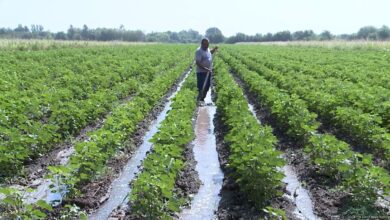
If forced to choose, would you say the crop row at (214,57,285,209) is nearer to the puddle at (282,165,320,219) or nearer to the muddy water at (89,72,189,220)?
the puddle at (282,165,320,219)

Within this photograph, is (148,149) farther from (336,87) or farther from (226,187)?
(336,87)

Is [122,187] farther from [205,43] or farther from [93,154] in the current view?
[205,43]

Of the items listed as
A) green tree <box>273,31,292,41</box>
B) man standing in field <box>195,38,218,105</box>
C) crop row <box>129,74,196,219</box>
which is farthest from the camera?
green tree <box>273,31,292,41</box>

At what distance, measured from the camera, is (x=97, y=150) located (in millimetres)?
Answer: 6395

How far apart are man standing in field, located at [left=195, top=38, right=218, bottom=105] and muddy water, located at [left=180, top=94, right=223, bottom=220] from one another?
7.13ft

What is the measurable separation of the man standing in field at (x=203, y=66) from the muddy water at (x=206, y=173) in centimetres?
217

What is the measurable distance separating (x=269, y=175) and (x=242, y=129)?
1.63 metres

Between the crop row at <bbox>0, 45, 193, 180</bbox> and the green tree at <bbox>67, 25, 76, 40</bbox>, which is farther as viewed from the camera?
the green tree at <bbox>67, 25, 76, 40</bbox>

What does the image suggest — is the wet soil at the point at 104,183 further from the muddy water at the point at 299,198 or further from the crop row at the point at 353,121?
the crop row at the point at 353,121

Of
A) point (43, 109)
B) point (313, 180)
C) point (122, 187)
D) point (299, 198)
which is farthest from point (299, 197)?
point (43, 109)

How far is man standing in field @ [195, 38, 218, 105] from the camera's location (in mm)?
13570

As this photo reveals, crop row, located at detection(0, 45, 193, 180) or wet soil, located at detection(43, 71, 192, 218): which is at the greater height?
crop row, located at detection(0, 45, 193, 180)

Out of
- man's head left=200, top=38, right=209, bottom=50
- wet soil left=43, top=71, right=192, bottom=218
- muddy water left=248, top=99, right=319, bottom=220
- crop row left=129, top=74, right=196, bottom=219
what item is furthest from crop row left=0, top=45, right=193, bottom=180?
muddy water left=248, top=99, right=319, bottom=220

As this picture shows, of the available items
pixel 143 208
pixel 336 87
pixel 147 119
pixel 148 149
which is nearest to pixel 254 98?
pixel 336 87
